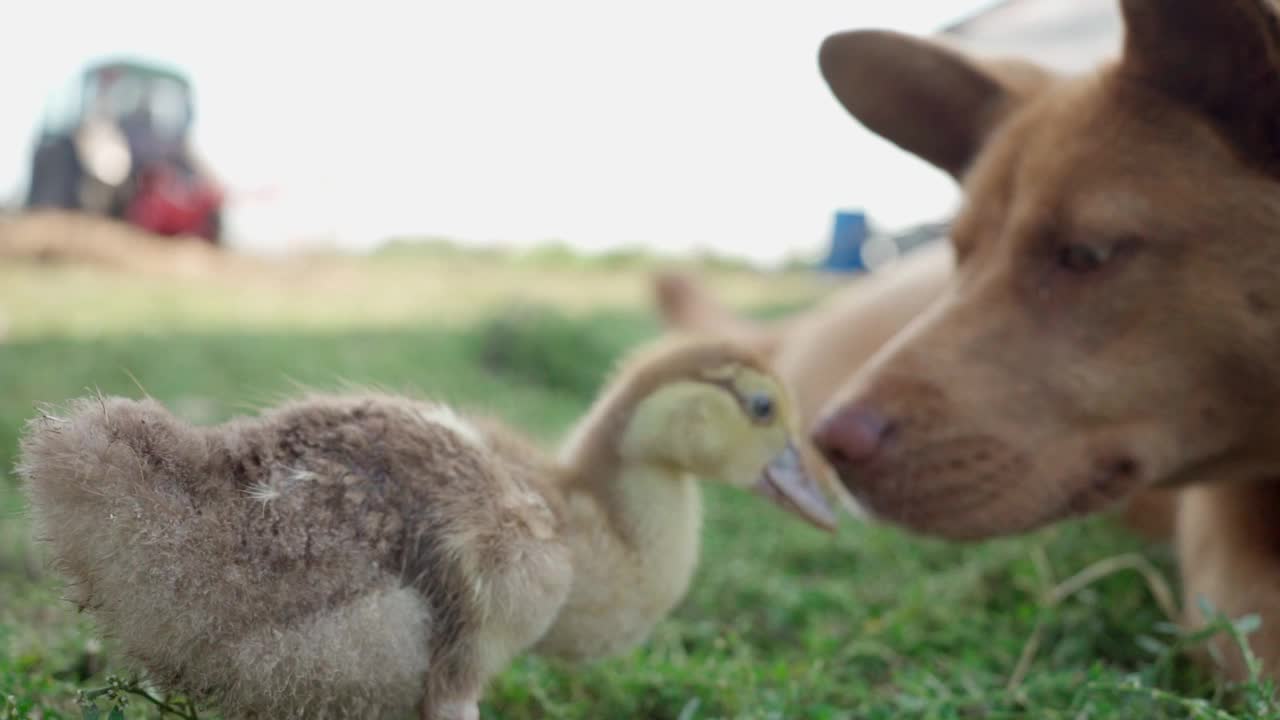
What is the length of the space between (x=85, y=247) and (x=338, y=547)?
8.62 metres

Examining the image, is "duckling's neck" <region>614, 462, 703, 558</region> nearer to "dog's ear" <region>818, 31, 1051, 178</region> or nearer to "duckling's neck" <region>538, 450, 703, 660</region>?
"duckling's neck" <region>538, 450, 703, 660</region>

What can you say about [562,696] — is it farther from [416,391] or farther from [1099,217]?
[1099,217]

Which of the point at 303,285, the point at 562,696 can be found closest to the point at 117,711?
the point at 562,696

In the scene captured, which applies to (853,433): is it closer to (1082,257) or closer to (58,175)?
(1082,257)

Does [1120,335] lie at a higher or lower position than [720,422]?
higher

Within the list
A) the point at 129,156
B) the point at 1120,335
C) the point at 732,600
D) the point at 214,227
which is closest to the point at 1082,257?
the point at 1120,335

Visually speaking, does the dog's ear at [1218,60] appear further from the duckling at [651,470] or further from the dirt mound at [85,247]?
the dirt mound at [85,247]

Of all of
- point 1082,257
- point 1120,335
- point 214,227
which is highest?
point 1082,257

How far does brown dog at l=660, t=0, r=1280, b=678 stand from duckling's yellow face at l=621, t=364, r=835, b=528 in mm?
67

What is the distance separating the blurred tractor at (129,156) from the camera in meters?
11.2

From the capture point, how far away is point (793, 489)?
174cm

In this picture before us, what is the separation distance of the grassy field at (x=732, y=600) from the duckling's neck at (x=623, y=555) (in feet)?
0.42

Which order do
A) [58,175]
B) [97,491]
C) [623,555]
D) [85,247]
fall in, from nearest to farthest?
[97,491]
[623,555]
[85,247]
[58,175]

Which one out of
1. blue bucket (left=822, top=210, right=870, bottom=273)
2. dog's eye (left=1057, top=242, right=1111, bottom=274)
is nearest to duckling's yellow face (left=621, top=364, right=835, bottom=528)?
dog's eye (left=1057, top=242, right=1111, bottom=274)
